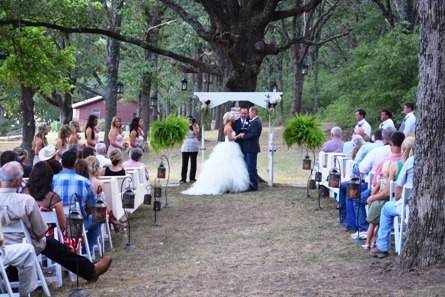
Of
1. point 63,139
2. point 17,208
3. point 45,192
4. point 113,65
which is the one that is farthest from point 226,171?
point 113,65

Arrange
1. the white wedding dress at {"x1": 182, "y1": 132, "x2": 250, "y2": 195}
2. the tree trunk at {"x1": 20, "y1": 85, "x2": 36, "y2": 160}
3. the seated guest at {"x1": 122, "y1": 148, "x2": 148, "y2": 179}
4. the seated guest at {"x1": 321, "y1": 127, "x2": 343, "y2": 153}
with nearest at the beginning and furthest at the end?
the seated guest at {"x1": 122, "y1": 148, "x2": 148, "y2": 179}
the seated guest at {"x1": 321, "y1": 127, "x2": 343, "y2": 153}
the white wedding dress at {"x1": 182, "y1": 132, "x2": 250, "y2": 195}
the tree trunk at {"x1": 20, "y1": 85, "x2": 36, "y2": 160}

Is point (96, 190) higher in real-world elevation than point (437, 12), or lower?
lower

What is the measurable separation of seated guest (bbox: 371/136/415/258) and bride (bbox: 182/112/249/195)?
22.6 feet

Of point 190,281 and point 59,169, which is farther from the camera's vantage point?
point 59,169

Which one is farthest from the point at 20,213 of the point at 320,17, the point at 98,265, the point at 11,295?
the point at 320,17

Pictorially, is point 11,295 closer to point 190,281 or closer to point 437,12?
point 190,281

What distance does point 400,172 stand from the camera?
8.05m

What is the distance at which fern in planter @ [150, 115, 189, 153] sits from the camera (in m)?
16.4

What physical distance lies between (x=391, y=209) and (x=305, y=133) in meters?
7.78

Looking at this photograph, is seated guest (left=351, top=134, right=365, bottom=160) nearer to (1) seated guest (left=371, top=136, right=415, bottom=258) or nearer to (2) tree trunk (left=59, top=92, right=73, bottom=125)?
(1) seated guest (left=371, top=136, right=415, bottom=258)

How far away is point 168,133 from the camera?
16391 millimetres

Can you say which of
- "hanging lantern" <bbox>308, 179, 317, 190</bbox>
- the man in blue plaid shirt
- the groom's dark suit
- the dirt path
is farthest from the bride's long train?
the man in blue plaid shirt

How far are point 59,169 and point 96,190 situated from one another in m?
0.55

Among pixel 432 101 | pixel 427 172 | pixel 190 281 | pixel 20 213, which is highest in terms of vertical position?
pixel 432 101
